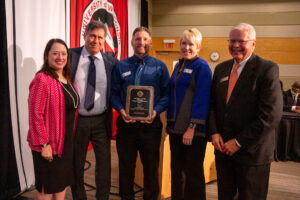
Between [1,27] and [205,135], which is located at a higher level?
[1,27]

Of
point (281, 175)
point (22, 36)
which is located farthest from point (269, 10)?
point (22, 36)

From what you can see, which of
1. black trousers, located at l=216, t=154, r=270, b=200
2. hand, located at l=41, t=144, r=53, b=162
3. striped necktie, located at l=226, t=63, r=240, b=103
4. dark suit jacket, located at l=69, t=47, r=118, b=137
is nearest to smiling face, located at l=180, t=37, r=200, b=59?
striped necktie, located at l=226, t=63, r=240, b=103

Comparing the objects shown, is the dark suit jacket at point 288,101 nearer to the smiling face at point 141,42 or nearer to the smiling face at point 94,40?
the smiling face at point 141,42

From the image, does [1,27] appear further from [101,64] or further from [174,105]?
[174,105]

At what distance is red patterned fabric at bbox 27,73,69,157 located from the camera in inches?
63.9

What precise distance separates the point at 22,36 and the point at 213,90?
2.05 metres

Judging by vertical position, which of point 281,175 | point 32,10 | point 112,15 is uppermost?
point 112,15

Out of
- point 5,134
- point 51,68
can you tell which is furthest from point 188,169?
point 5,134

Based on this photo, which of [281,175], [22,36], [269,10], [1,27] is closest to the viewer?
[1,27]

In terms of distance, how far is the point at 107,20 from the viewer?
14.6 feet

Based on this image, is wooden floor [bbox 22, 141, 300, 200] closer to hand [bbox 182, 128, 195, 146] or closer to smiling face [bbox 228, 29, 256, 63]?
hand [bbox 182, 128, 195, 146]

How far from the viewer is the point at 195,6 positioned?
22.0 feet

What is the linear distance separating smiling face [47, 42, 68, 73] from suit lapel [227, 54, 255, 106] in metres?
1.24

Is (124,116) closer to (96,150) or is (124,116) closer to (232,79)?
(96,150)
